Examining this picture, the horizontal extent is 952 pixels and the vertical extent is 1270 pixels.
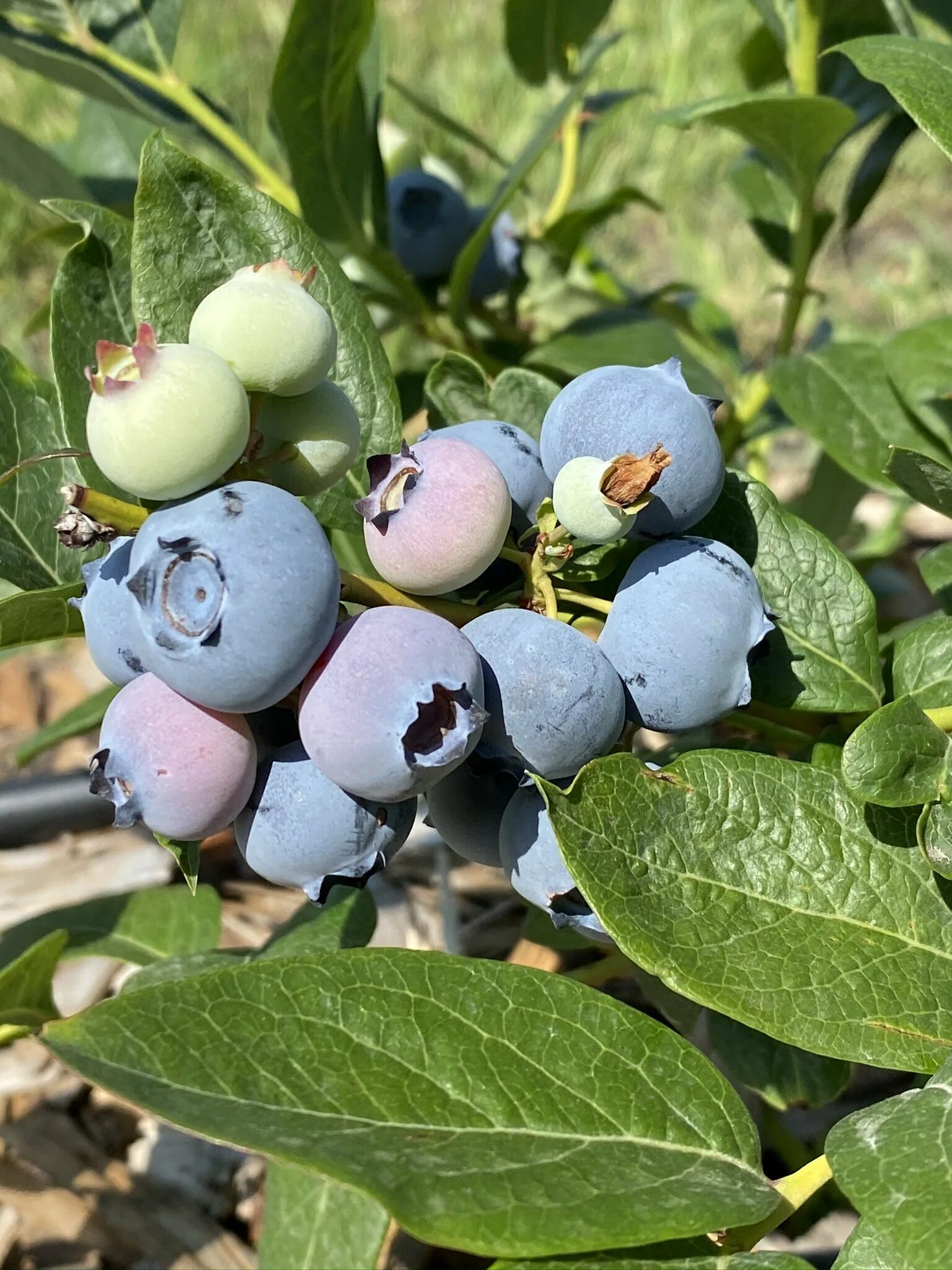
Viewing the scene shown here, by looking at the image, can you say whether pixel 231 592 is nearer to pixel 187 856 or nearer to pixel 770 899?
pixel 187 856

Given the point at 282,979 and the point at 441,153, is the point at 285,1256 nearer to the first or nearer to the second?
the point at 282,979

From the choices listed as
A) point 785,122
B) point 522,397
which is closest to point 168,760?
point 522,397

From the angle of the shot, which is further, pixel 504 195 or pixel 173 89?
pixel 173 89

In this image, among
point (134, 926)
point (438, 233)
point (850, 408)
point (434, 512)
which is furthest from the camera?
point (438, 233)

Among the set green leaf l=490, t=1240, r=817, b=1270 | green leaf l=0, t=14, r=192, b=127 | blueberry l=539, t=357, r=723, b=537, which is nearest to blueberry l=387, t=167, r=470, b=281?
green leaf l=0, t=14, r=192, b=127

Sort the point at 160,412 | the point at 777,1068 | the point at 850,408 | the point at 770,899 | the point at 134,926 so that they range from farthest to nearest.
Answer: the point at 134,926 → the point at 850,408 → the point at 777,1068 → the point at 770,899 → the point at 160,412

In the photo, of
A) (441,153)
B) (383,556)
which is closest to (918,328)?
(383,556)

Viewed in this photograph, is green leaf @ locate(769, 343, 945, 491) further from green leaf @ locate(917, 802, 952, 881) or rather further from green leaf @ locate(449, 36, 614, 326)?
green leaf @ locate(917, 802, 952, 881)

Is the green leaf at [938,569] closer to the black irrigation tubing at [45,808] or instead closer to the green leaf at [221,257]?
the green leaf at [221,257]
